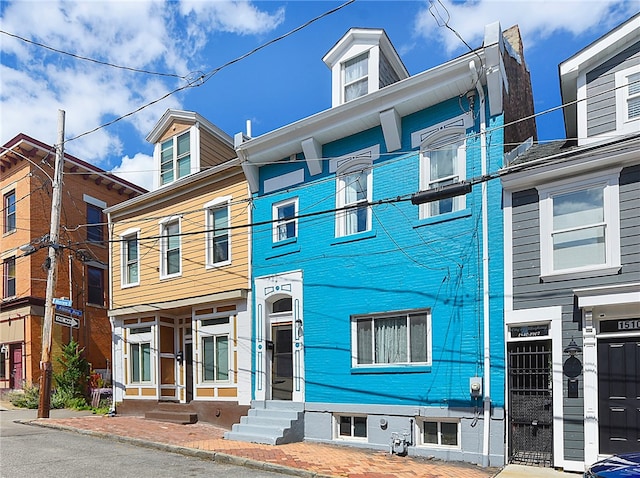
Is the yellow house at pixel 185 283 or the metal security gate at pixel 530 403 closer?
the metal security gate at pixel 530 403

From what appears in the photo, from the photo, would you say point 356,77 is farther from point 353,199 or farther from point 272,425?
point 272,425

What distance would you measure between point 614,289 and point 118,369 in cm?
1523

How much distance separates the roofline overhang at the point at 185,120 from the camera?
673 inches

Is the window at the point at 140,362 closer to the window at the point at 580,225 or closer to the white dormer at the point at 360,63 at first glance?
the white dormer at the point at 360,63

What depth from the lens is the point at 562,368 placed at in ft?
31.4

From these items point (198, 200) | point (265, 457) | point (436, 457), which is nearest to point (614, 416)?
point (436, 457)

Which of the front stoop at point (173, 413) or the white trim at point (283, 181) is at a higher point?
the white trim at point (283, 181)

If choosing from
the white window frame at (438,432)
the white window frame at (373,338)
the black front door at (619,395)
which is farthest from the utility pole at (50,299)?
the black front door at (619,395)

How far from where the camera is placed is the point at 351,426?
40.1 feet

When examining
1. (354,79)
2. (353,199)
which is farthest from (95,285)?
(354,79)

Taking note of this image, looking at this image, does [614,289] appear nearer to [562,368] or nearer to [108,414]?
[562,368]

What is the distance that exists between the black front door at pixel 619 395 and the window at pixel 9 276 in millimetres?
22728

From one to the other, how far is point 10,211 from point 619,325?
23803 mm

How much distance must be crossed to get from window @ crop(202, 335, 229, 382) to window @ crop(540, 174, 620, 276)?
907 cm
